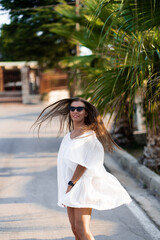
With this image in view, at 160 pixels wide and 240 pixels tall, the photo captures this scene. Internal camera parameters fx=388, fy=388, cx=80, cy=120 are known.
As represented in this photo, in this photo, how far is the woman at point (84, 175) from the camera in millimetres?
3475

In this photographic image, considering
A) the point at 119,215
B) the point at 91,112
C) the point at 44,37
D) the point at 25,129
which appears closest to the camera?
the point at 91,112

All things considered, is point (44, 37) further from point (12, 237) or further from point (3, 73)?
point (3, 73)

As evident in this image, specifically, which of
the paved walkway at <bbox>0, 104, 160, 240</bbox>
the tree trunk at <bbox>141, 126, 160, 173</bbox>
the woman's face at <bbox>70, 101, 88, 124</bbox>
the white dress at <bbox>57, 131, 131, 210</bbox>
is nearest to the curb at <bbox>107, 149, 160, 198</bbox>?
the tree trunk at <bbox>141, 126, 160, 173</bbox>

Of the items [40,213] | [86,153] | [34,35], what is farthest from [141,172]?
[34,35]

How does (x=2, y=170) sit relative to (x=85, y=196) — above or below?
below

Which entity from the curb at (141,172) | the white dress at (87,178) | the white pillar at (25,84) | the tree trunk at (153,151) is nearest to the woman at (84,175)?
the white dress at (87,178)

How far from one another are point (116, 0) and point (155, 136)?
3.70m

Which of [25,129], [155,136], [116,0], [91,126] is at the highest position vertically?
[116,0]

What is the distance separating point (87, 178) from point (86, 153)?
25 centimetres

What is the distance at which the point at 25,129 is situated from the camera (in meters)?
16.6

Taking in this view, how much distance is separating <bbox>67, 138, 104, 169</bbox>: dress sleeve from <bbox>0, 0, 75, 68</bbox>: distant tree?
33.8 ft

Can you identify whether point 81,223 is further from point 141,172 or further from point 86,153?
point 141,172

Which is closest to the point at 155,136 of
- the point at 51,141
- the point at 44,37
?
the point at 51,141

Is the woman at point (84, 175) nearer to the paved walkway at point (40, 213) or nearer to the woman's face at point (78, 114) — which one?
the woman's face at point (78, 114)
